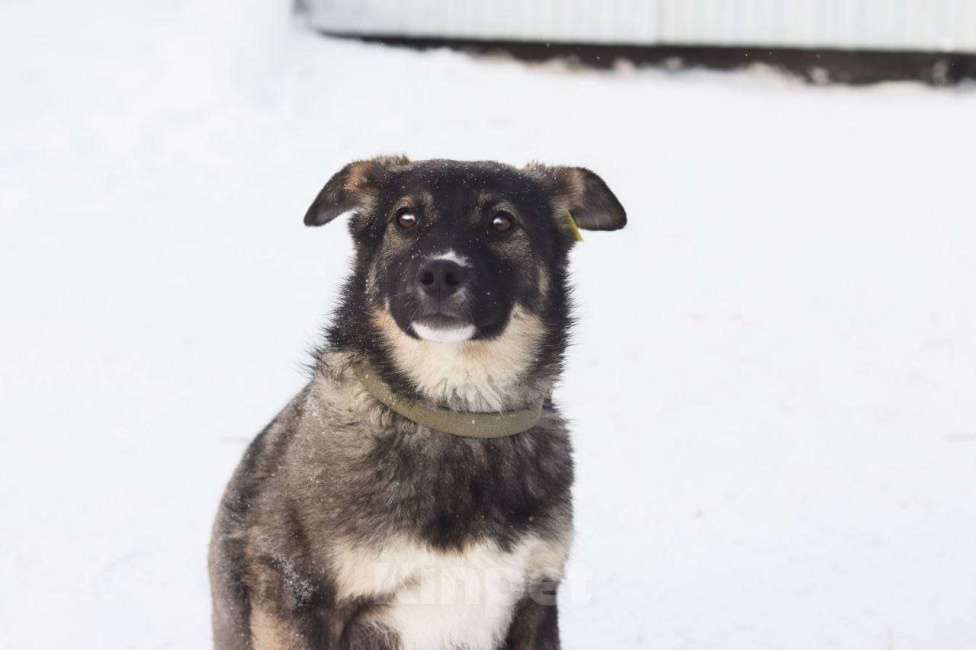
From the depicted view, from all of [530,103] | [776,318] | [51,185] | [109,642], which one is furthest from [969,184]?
[109,642]

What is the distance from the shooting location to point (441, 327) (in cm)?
382

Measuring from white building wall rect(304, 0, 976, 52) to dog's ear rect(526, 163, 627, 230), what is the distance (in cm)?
749

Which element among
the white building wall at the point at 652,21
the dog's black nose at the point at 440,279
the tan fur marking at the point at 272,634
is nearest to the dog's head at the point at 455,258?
the dog's black nose at the point at 440,279

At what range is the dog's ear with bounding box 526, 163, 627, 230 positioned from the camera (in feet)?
14.3

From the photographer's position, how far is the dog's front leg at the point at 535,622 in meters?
4.04

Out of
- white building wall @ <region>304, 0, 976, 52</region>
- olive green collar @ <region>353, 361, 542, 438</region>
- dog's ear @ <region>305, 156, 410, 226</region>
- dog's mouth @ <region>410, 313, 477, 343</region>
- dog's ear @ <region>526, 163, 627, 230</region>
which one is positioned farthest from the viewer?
white building wall @ <region>304, 0, 976, 52</region>

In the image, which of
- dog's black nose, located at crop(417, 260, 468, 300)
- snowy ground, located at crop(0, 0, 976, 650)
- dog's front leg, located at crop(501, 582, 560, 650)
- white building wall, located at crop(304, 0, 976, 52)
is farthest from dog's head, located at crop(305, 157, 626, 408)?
white building wall, located at crop(304, 0, 976, 52)

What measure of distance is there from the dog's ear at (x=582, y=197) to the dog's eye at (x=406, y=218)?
Result: 54 cm

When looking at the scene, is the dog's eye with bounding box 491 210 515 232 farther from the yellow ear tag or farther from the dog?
the yellow ear tag

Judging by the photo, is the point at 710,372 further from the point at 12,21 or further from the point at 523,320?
the point at 12,21

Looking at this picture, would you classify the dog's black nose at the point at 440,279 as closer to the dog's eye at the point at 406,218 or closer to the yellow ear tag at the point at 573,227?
the dog's eye at the point at 406,218

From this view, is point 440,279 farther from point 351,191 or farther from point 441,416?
point 351,191

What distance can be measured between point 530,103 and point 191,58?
8.73 feet

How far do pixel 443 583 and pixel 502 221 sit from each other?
42.4 inches
